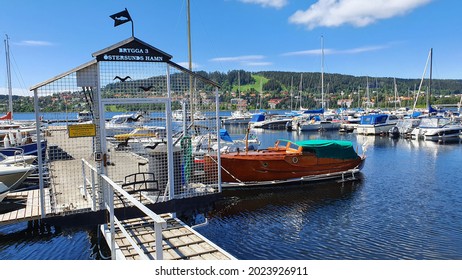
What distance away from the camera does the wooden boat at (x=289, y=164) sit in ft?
52.9

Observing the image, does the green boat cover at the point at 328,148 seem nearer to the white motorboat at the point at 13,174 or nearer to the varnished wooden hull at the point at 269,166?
the varnished wooden hull at the point at 269,166

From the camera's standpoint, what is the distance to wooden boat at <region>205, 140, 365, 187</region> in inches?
634

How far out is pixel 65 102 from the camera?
27.5 feet

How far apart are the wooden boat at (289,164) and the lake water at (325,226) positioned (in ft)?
1.67

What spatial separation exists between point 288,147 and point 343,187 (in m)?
3.00

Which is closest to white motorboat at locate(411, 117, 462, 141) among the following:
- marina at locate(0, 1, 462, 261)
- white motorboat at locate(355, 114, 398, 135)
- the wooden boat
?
white motorboat at locate(355, 114, 398, 135)

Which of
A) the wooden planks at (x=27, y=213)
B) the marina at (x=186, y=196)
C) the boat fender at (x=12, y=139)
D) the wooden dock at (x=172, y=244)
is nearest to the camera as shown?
the wooden dock at (x=172, y=244)

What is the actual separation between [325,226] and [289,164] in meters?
5.33

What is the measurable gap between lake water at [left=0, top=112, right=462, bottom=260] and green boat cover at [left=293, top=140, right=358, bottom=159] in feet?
4.40

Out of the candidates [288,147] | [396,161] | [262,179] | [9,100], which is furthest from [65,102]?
[9,100]

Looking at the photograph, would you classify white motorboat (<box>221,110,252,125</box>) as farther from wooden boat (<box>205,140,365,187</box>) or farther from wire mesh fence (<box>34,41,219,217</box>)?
wire mesh fence (<box>34,41,219,217</box>)

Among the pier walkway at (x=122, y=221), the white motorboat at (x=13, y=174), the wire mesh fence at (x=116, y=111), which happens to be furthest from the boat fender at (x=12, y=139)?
the wire mesh fence at (x=116, y=111)

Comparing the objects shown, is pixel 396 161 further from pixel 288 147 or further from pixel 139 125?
pixel 139 125

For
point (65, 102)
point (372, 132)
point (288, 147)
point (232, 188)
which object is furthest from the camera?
point (372, 132)
